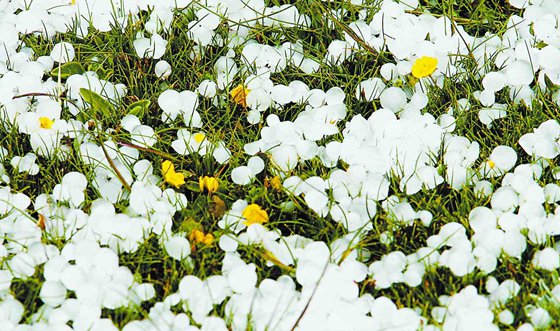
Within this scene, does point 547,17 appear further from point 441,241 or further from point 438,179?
point 441,241

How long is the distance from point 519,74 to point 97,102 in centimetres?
90

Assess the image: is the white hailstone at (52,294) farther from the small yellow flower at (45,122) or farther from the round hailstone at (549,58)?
the round hailstone at (549,58)

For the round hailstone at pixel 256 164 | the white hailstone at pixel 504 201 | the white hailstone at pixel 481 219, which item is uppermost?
the round hailstone at pixel 256 164

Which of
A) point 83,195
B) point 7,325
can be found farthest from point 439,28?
point 7,325

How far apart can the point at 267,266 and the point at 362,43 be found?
2.09 ft

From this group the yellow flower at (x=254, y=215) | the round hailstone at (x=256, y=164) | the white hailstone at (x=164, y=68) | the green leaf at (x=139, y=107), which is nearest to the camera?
the yellow flower at (x=254, y=215)

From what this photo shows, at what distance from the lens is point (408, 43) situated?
73.3 inches

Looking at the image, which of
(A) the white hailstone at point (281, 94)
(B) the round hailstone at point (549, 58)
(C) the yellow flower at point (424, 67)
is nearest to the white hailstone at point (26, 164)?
(A) the white hailstone at point (281, 94)

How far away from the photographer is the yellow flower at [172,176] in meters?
1.58

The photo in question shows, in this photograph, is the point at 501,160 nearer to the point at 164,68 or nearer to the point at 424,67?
the point at 424,67

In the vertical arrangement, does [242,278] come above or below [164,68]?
below

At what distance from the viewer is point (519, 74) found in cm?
177

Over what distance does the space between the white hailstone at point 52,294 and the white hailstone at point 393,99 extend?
2.51 feet

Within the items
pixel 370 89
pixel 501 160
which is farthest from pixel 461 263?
pixel 370 89
